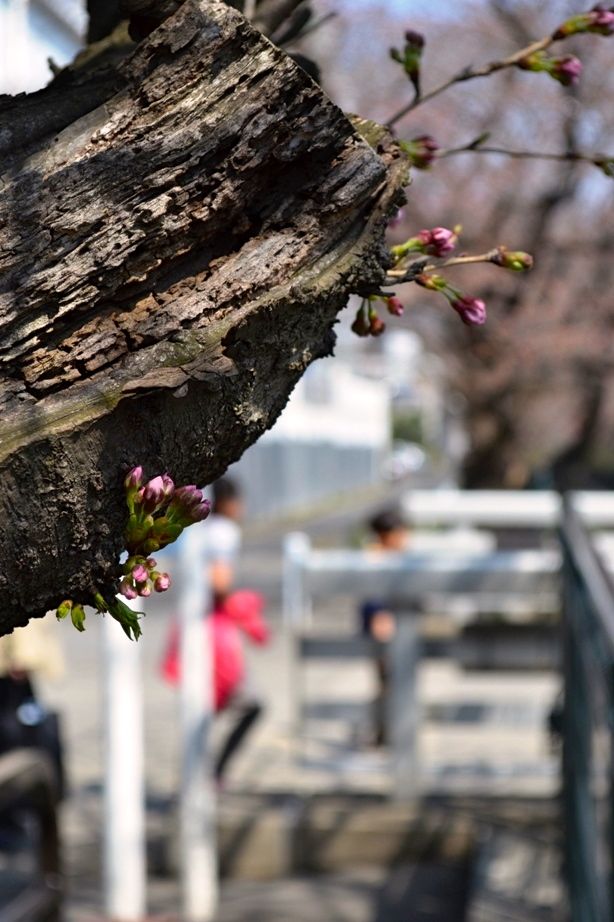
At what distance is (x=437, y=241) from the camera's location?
163 cm

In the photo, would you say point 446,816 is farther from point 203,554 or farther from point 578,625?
point 578,625

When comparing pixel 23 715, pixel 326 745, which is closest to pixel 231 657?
pixel 23 715

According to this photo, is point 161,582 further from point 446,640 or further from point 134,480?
point 446,640

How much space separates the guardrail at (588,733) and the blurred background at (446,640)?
0.09 feet

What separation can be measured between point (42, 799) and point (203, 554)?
7.62 feet

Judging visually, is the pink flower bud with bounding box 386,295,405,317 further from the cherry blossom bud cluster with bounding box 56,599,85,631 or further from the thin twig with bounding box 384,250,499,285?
the cherry blossom bud cluster with bounding box 56,599,85,631

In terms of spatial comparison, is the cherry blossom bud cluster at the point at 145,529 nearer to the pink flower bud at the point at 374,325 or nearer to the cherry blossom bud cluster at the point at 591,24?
the pink flower bud at the point at 374,325

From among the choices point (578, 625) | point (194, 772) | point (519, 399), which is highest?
point (519, 399)

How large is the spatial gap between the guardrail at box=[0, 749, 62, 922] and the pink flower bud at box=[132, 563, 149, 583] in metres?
2.71

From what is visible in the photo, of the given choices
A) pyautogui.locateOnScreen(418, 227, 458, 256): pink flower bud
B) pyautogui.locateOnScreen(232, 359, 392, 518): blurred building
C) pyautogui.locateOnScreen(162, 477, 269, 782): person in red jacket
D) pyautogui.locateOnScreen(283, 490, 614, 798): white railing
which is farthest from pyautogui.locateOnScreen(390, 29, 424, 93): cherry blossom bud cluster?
pyautogui.locateOnScreen(232, 359, 392, 518): blurred building

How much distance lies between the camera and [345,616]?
19.0 metres

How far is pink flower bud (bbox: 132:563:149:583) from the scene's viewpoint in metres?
1.33

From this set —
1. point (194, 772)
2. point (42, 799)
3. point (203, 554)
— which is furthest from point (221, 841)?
point (42, 799)

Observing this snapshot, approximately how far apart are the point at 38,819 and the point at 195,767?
2.15 m
